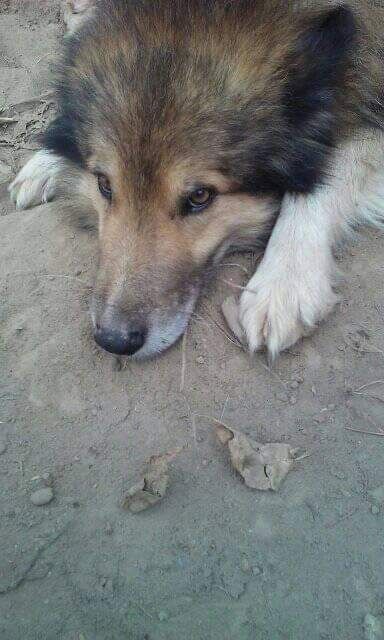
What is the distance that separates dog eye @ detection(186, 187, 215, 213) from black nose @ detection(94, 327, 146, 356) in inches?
23.3

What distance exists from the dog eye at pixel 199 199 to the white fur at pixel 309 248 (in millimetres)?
425

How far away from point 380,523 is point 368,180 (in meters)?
1.91

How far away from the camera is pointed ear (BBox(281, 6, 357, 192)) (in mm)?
2475

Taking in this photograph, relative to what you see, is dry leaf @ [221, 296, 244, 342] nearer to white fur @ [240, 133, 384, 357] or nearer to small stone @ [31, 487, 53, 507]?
white fur @ [240, 133, 384, 357]

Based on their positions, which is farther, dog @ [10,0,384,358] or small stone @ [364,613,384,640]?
dog @ [10,0,384,358]

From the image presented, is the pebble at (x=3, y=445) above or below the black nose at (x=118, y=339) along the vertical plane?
below

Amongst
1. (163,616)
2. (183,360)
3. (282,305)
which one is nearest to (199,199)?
(282,305)

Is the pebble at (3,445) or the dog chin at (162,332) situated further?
the dog chin at (162,332)

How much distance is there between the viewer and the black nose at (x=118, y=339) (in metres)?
2.31

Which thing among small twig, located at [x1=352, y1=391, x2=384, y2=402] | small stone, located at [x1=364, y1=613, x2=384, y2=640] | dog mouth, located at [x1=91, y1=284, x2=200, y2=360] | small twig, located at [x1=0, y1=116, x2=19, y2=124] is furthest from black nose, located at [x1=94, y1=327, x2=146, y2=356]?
small twig, located at [x1=0, y1=116, x2=19, y2=124]

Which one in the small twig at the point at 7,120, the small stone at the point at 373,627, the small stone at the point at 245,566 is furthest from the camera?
the small twig at the point at 7,120

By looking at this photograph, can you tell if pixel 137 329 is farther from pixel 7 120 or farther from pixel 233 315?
pixel 7 120

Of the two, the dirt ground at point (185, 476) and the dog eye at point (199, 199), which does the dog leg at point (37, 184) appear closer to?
the dirt ground at point (185, 476)

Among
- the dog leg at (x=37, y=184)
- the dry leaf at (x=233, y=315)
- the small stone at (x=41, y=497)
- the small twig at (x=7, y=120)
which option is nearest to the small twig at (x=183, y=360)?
the dry leaf at (x=233, y=315)
